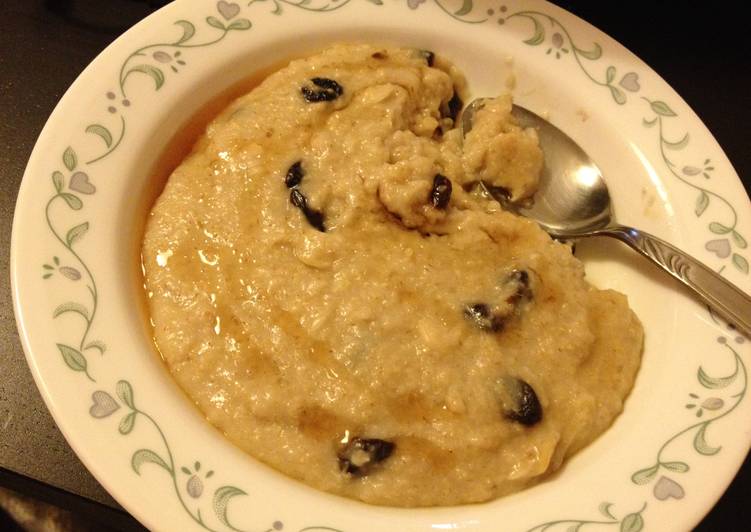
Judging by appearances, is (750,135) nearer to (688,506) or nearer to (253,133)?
(688,506)

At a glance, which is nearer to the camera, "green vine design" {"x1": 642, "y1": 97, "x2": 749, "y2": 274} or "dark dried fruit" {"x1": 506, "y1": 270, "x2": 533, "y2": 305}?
"dark dried fruit" {"x1": 506, "y1": 270, "x2": 533, "y2": 305}

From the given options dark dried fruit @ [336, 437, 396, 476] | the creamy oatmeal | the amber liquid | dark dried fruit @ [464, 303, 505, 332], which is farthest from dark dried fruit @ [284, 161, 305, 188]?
dark dried fruit @ [336, 437, 396, 476]

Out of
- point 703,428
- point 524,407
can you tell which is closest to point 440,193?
point 524,407

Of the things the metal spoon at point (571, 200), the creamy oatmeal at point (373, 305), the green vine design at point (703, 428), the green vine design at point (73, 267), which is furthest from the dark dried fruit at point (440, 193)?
the green vine design at point (73, 267)

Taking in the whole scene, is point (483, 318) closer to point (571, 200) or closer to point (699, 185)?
point (571, 200)

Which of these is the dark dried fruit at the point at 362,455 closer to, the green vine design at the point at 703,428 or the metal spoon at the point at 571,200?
the green vine design at the point at 703,428

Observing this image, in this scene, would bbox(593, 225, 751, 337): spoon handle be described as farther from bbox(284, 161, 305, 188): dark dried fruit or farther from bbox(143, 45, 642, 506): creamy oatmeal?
bbox(284, 161, 305, 188): dark dried fruit
